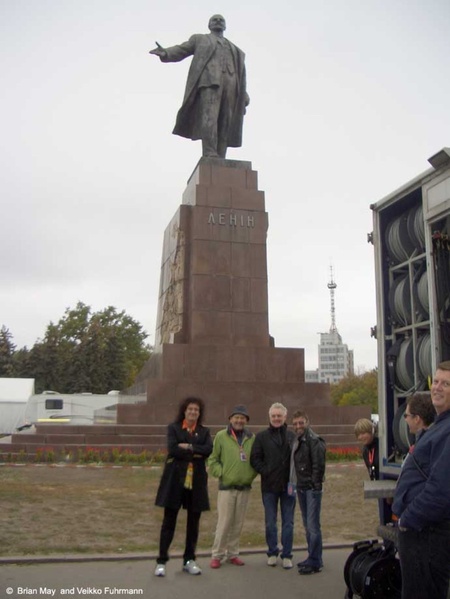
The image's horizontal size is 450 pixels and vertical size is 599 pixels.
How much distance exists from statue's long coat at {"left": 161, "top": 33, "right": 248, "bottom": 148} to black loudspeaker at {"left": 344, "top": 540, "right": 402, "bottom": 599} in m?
15.3

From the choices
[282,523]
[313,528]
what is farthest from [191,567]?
[313,528]

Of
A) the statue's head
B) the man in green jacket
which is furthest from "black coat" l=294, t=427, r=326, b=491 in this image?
the statue's head

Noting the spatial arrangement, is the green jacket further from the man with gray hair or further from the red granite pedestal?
the red granite pedestal

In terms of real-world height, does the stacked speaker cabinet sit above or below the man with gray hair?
above

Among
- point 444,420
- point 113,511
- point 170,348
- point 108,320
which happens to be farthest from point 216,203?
point 108,320

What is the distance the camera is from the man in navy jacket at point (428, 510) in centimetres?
341

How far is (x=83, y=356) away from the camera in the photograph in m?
→ 50.3

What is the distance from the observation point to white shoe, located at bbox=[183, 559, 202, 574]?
5.71m

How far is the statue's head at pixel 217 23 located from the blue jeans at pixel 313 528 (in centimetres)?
1558

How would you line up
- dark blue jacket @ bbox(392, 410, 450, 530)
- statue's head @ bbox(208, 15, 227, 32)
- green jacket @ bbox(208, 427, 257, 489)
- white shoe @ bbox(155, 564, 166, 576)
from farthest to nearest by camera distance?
statue's head @ bbox(208, 15, 227, 32) < green jacket @ bbox(208, 427, 257, 489) < white shoe @ bbox(155, 564, 166, 576) < dark blue jacket @ bbox(392, 410, 450, 530)

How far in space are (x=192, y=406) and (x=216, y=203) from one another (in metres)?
11.7

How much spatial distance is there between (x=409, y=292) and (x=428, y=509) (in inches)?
92.2

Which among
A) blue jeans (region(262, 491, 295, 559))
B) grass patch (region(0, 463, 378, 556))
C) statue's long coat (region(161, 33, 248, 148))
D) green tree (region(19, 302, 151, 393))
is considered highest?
statue's long coat (region(161, 33, 248, 148))

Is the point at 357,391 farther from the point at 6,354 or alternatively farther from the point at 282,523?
the point at 282,523
